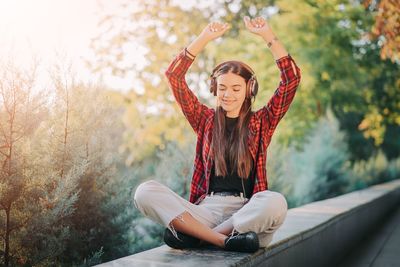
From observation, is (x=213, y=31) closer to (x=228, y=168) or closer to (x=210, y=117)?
(x=210, y=117)

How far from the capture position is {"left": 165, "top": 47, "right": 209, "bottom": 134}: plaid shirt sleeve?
12.9ft

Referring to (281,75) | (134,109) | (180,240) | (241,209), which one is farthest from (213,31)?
Answer: (134,109)

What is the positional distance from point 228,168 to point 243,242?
0.60 metres

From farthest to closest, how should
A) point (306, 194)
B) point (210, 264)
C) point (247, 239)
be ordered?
point (306, 194) → point (247, 239) → point (210, 264)

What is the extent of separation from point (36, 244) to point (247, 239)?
1.27 meters

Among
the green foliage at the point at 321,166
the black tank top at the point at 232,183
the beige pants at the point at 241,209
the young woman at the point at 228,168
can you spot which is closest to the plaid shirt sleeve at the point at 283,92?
the young woman at the point at 228,168

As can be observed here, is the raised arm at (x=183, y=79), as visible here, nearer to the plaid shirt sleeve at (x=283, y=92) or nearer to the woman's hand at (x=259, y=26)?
the woman's hand at (x=259, y=26)

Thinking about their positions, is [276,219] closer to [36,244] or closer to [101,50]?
[36,244]

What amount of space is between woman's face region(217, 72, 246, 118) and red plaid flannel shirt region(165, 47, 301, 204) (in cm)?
14

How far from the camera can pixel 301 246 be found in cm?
415

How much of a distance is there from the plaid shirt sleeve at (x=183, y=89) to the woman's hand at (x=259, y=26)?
0.45m

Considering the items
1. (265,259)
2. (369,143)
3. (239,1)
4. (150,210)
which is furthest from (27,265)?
(369,143)

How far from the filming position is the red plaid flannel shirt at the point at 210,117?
377 cm

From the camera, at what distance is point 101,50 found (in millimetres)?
14398
